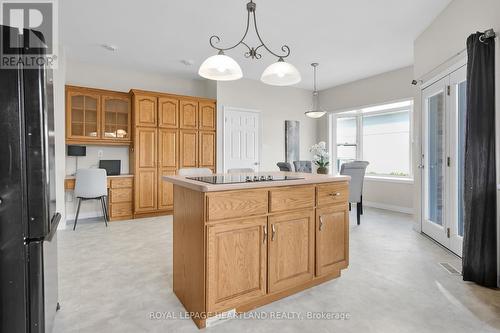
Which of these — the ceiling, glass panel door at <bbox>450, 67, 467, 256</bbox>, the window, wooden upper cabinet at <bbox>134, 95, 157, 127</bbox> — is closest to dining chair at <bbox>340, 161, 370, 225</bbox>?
glass panel door at <bbox>450, 67, 467, 256</bbox>

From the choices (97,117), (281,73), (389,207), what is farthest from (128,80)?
(389,207)

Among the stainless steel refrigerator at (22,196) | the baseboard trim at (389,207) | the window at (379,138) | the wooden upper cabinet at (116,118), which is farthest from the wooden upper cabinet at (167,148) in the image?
the baseboard trim at (389,207)

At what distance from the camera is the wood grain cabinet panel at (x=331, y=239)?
7.25ft

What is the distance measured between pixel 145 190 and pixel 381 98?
16.1 ft

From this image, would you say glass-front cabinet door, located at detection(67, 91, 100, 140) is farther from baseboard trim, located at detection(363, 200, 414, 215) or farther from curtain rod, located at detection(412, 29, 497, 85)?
baseboard trim, located at detection(363, 200, 414, 215)

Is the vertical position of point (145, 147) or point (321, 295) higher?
point (145, 147)

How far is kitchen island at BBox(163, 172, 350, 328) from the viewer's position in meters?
1.68

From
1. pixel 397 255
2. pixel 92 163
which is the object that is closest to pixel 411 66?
pixel 397 255

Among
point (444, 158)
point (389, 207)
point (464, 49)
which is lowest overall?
point (389, 207)

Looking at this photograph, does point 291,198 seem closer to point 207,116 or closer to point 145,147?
point 145,147

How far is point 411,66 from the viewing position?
4.90 meters

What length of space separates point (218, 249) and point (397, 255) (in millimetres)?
2273

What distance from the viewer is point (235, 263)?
1.78 meters

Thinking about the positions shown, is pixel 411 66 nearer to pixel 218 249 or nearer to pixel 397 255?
pixel 397 255
